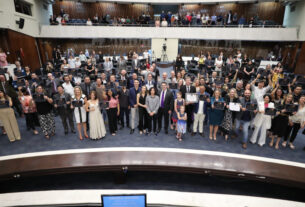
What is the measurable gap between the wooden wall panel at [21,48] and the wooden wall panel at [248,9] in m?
14.7

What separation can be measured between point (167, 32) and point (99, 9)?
26.9ft

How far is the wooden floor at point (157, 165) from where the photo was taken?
3.90m

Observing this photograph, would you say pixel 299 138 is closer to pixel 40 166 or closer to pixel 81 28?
pixel 40 166

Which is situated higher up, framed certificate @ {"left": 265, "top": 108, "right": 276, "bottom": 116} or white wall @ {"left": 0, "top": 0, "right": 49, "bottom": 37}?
white wall @ {"left": 0, "top": 0, "right": 49, "bottom": 37}

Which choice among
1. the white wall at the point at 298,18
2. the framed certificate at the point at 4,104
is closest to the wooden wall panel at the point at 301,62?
the white wall at the point at 298,18

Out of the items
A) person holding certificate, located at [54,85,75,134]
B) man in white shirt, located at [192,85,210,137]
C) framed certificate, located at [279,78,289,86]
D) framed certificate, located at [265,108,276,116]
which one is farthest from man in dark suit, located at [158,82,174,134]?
framed certificate, located at [279,78,289,86]

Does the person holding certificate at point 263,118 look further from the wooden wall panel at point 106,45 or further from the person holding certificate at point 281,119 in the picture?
the wooden wall panel at point 106,45

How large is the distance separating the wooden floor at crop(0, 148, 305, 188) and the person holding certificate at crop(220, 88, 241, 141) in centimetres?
148

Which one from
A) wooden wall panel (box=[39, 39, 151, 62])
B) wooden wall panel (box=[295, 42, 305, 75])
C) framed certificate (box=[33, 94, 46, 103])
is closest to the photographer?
framed certificate (box=[33, 94, 46, 103])

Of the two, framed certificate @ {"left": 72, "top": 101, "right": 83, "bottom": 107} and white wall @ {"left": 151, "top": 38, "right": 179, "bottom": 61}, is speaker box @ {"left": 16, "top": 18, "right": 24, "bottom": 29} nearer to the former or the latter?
→ white wall @ {"left": 151, "top": 38, "right": 179, "bottom": 61}

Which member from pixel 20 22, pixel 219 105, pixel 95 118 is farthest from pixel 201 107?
pixel 20 22

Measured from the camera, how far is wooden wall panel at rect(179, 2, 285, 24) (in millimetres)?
17422

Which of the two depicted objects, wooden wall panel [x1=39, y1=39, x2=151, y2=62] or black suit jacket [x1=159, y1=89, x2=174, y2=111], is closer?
black suit jacket [x1=159, y1=89, x2=174, y2=111]

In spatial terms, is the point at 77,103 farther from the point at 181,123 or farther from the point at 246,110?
the point at 246,110
